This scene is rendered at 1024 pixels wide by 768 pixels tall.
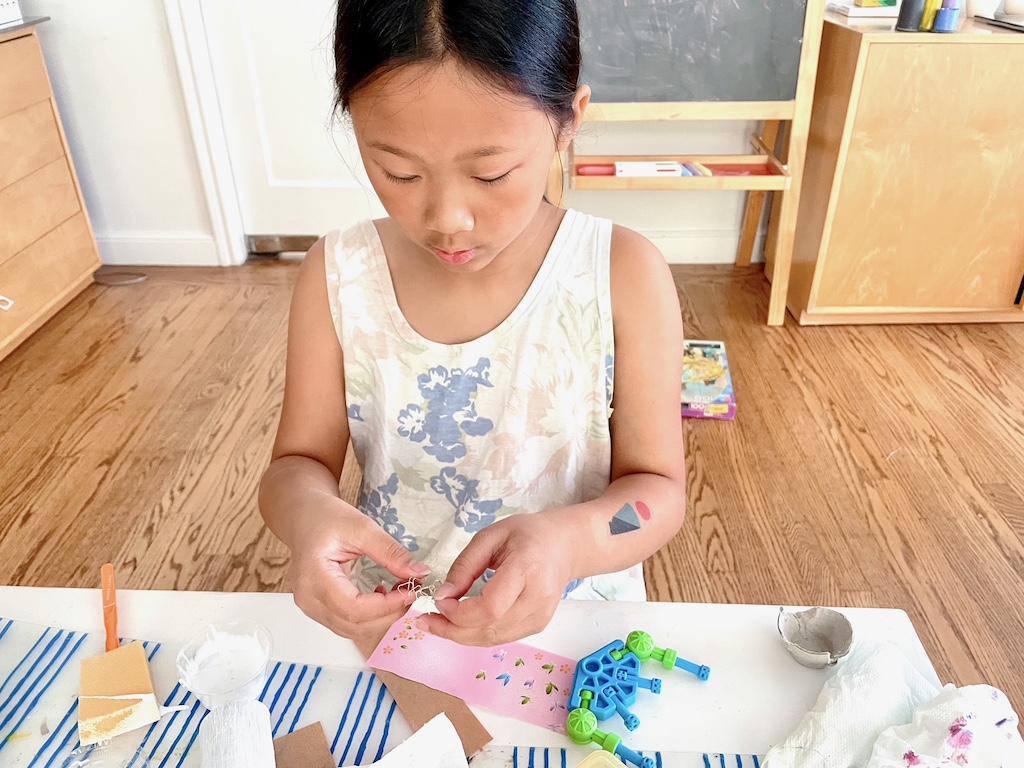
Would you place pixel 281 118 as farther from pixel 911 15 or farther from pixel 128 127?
pixel 911 15

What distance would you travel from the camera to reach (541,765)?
21.0 inches

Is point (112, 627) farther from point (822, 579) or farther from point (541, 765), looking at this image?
point (822, 579)

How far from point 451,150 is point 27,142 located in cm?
231

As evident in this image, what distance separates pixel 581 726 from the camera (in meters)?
0.53

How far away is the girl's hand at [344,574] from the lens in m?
0.57

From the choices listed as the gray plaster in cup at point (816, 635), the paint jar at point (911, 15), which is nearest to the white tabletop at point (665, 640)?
the gray plaster in cup at point (816, 635)

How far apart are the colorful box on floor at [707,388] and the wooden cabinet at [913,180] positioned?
18.9 inches

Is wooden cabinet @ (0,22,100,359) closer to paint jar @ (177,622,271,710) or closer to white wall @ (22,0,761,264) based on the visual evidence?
white wall @ (22,0,761,264)

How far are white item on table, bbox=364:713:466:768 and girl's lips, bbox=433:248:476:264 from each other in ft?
1.24

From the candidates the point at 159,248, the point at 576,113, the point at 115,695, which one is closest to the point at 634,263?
the point at 576,113

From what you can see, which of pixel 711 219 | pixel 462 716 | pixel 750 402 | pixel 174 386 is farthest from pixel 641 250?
pixel 711 219

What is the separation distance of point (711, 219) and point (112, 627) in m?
2.56

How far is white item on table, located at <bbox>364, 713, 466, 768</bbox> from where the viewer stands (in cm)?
53

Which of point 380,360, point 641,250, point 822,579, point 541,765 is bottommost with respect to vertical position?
point 822,579
